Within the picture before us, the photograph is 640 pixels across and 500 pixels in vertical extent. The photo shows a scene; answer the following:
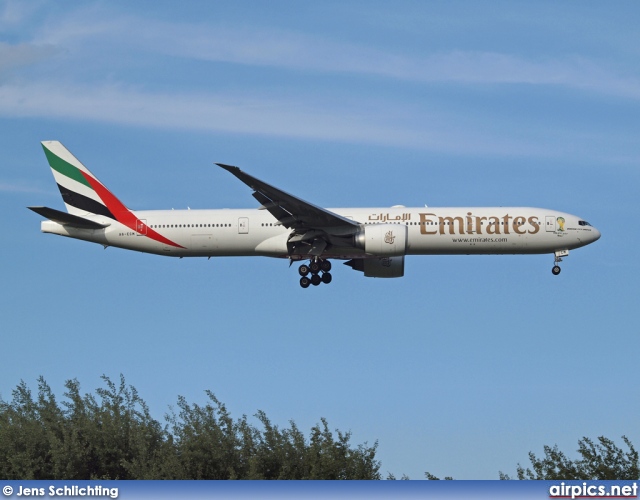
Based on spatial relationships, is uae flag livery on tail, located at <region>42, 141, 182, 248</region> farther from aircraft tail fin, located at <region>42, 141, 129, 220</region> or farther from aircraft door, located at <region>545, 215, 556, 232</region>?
aircraft door, located at <region>545, 215, 556, 232</region>

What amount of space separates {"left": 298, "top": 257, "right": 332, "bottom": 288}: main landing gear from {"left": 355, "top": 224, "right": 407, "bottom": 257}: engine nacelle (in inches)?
113

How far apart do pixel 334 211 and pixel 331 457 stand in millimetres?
14384

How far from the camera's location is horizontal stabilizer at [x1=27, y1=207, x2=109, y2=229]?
5006cm

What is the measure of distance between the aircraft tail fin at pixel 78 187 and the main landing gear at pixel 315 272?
32.0 feet

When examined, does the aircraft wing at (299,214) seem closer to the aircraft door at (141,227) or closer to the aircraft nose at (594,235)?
the aircraft door at (141,227)

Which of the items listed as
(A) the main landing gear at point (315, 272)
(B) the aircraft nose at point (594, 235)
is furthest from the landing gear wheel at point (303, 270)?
(B) the aircraft nose at point (594, 235)

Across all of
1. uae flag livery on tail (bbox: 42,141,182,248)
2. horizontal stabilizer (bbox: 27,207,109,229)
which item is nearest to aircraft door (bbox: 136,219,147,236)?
uae flag livery on tail (bbox: 42,141,182,248)

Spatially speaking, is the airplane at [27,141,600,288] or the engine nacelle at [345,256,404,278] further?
the engine nacelle at [345,256,404,278]

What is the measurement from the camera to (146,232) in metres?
51.5

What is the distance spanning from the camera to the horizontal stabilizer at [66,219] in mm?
50062

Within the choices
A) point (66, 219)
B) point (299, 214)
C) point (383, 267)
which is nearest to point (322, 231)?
point (299, 214)

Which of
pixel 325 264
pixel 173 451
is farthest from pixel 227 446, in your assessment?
pixel 325 264

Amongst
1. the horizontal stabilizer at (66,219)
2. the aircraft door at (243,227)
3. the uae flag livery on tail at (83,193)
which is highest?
the uae flag livery on tail at (83,193)

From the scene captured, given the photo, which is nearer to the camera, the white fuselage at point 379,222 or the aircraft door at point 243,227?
the white fuselage at point 379,222
